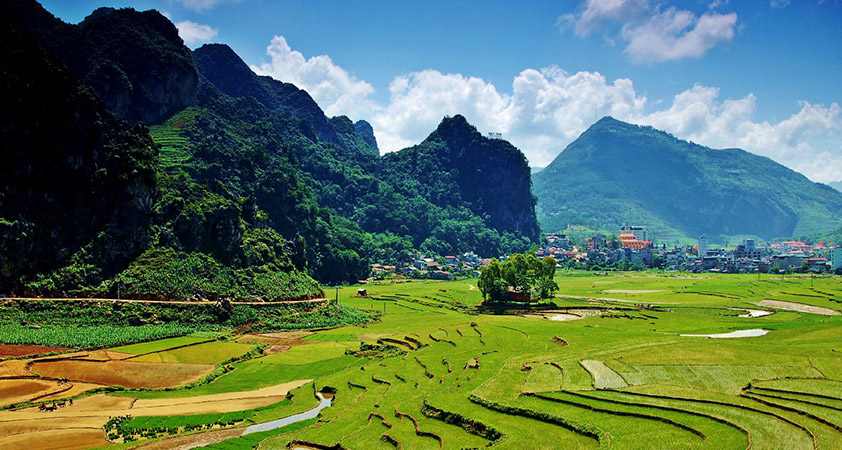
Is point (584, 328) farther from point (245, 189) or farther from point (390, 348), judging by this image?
point (245, 189)

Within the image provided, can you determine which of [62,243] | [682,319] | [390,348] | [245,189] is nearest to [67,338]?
[62,243]

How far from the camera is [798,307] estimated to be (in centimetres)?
9162

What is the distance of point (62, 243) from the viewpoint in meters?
71.7

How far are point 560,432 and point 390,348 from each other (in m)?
34.5

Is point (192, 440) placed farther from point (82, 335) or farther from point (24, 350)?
point (82, 335)

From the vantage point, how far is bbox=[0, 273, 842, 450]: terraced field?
100.0ft

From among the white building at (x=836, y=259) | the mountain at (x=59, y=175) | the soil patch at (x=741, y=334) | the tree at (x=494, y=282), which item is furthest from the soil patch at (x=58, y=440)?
the white building at (x=836, y=259)

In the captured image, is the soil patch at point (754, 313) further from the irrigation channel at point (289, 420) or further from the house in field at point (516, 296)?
the irrigation channel at point (289, 420)

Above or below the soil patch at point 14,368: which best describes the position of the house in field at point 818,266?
above

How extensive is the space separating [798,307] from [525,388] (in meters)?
74.9

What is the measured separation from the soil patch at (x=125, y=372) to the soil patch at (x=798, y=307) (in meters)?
83.5

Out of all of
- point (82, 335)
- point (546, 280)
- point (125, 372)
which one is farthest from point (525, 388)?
point (546, 280)

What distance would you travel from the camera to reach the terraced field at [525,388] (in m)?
30.5

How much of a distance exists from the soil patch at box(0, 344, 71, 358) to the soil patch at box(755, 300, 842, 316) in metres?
95.9
